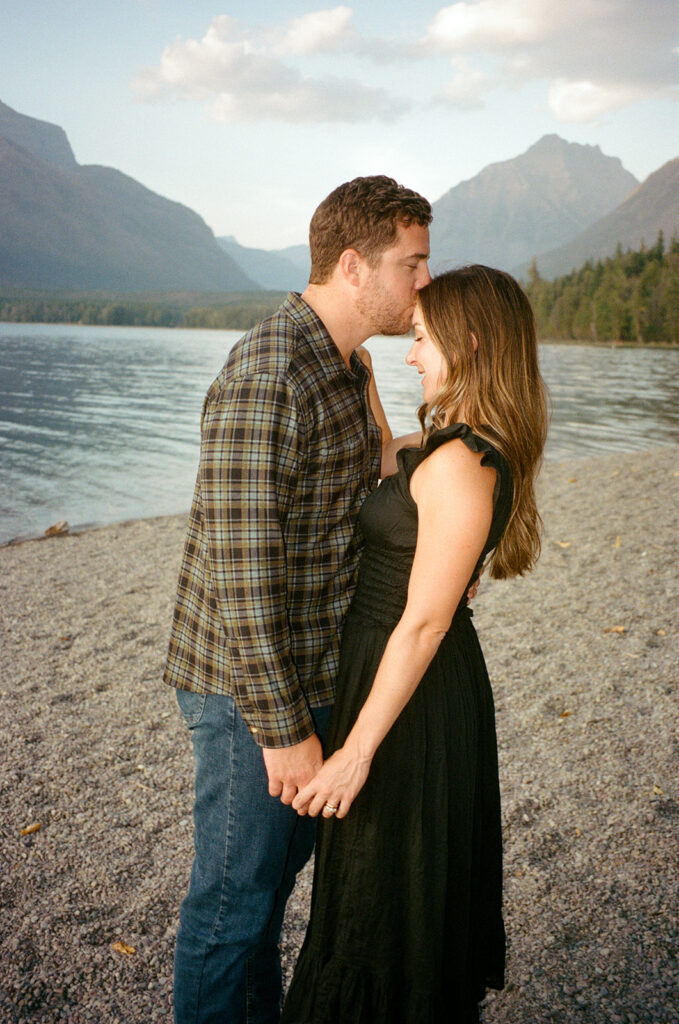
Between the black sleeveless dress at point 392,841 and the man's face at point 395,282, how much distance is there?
42cm

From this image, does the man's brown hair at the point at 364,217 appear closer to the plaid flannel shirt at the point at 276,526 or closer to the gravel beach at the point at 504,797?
the plaid flannel shirt at the point at 276,526

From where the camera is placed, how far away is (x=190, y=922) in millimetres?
2025

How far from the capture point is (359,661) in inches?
79.0

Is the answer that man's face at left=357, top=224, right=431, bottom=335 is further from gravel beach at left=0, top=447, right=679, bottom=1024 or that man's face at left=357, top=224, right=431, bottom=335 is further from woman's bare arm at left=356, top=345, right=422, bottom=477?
gravel beach at left=0, top=447, right=679, bottom=1024

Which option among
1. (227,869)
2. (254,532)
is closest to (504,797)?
(227,869)

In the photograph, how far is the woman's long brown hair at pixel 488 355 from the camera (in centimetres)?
197

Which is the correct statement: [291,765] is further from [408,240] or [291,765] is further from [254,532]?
[408,240]

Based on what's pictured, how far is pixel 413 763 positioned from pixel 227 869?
58 centimetres

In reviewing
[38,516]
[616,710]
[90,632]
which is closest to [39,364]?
[38,516]

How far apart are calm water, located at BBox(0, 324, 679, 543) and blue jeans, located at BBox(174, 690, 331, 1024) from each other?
1055 cm

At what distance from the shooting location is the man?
1.72 meters

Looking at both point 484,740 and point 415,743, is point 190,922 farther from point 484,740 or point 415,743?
point 484,740

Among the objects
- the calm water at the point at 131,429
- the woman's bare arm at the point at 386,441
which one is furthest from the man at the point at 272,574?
the calm water at the point at 131,429

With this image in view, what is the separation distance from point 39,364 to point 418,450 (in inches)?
2152
